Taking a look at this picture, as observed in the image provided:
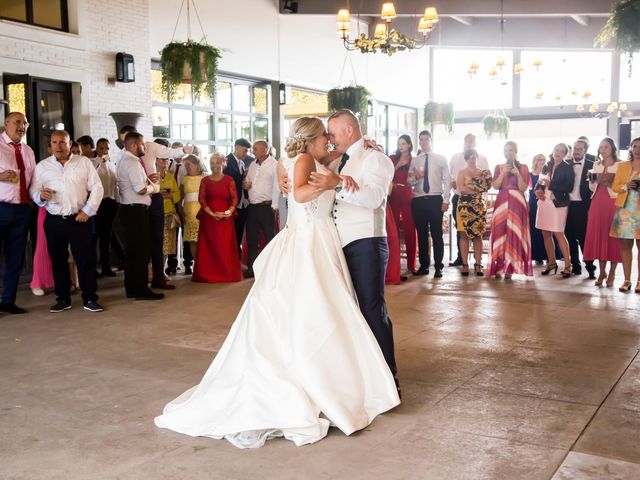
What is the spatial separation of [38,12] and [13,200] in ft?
12.5

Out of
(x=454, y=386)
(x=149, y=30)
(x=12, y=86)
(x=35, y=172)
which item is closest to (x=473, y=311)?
(x=454, y=386)

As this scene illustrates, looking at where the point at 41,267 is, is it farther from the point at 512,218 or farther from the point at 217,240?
the point at 512,218

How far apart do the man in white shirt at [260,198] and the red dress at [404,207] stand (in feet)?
4.82

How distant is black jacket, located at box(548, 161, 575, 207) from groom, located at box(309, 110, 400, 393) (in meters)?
5.39

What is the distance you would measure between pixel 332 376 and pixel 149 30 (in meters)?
8.37

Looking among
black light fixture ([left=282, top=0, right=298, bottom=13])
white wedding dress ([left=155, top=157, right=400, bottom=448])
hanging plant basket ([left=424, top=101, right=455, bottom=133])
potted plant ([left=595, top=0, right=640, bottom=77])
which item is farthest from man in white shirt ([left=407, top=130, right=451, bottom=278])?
hanging plant basket ([left=424, top=101, right=455, bottom=133])

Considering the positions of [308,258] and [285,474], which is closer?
[285,474]

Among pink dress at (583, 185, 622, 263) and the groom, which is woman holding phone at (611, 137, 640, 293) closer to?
pink dress at (583, 185, 622, 263)

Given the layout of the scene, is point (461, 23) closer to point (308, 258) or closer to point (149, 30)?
point (149, 30)

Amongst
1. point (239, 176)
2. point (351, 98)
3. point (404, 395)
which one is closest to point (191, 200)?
point (239, 176)

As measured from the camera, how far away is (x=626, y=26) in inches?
258

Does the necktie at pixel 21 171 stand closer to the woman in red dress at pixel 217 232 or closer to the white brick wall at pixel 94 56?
the woman in red dress at pixel 217 232

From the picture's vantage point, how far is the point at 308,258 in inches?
144

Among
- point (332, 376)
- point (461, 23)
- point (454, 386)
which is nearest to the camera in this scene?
point (332, 376)
